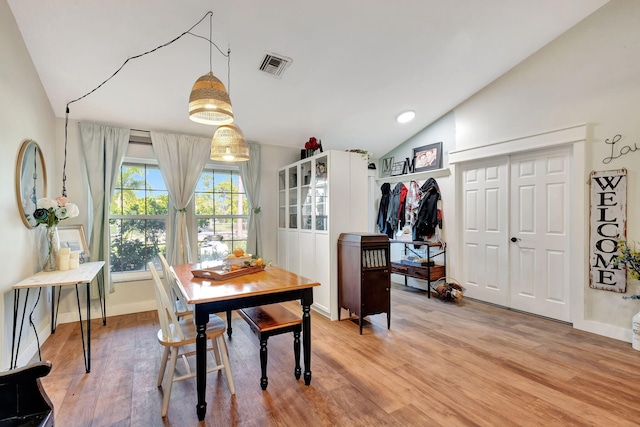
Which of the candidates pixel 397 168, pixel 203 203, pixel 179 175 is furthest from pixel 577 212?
pixel 179 175

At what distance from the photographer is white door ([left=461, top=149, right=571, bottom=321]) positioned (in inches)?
134

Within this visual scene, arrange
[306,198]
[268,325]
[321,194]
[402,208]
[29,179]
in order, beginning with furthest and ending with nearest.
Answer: [402,208]
[306,198]
[321,194]
[29,179]
[268,325]

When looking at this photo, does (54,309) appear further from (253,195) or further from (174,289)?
(253,195)

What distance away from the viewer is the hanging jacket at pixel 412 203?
4.80m

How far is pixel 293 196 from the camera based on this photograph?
436cm

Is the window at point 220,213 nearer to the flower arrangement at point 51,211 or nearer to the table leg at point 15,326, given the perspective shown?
the flower arrangement at point 51,211

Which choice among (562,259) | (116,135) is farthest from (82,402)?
(562,259)

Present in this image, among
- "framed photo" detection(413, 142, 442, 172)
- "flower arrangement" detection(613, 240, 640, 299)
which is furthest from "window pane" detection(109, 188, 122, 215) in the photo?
"flower arrangement" detection(613, 240, 640, 299)

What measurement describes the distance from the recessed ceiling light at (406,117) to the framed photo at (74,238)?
4238 millimetres

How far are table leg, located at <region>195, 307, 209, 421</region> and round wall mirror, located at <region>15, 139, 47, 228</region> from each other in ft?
6.32

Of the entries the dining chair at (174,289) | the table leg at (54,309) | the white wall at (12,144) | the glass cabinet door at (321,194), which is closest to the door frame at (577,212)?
the glass cabinet door at (321,194)

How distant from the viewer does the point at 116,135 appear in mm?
3619

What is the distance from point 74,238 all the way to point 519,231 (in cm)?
520

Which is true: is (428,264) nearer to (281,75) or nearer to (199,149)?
(281,75)
